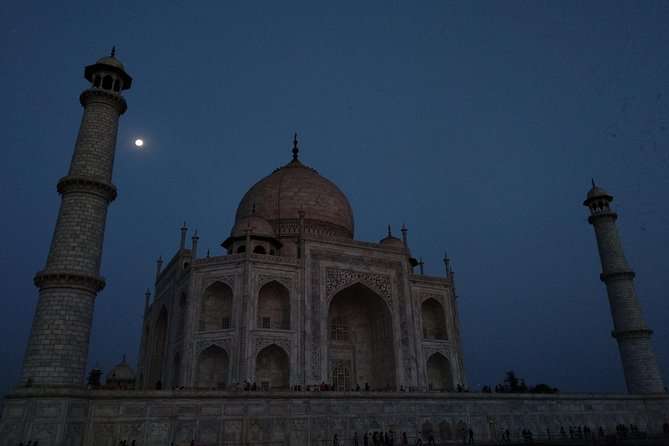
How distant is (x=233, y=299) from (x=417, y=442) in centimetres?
923

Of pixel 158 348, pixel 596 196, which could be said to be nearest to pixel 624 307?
pixel 596 196

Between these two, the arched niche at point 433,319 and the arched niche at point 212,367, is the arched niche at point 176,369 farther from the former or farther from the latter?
the arched niche at point 433,319

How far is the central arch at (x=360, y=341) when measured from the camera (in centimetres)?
2391

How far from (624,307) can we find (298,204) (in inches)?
695

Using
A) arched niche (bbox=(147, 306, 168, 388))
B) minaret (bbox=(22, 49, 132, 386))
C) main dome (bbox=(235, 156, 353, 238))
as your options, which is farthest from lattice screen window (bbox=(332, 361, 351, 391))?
minaret (bbox=(22, 49, 132, 386))

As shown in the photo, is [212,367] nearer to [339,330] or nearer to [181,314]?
[181,314]

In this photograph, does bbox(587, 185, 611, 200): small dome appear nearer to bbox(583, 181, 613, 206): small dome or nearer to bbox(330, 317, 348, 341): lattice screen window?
bbox(583, 181, 613, 206): small dome

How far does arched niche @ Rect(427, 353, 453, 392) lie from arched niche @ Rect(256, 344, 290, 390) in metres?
7.58

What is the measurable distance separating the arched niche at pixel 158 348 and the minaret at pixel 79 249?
10771 mm

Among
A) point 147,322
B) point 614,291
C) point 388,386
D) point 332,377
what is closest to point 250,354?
point 332,377

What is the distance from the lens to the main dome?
1125 inches

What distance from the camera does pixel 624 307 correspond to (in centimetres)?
2536

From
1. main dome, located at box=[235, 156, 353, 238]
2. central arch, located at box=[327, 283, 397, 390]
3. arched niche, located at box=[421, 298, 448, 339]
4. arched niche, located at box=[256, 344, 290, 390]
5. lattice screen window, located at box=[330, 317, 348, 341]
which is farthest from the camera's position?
main dome, located at box=[235, 156, 353, 238]

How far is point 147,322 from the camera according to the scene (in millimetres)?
27844
